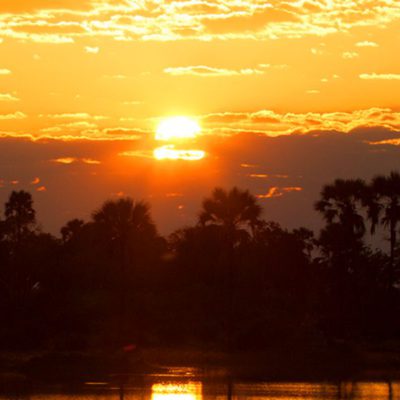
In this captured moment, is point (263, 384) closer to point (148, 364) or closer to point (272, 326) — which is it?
point (148, 364)

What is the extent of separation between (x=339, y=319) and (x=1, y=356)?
83.1 ft

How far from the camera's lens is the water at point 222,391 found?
173ft

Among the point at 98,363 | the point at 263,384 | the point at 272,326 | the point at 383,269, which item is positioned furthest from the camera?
the point at 383,269

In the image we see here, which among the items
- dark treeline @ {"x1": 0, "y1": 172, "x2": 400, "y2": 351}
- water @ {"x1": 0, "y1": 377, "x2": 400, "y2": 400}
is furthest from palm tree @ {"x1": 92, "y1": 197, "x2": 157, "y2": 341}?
water @ {"x1": 0, "y1": 377, "x2": 400, "y2": 400}

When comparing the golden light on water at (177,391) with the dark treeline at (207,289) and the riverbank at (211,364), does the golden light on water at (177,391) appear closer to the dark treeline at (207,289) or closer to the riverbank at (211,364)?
the riverbank at (211,364)

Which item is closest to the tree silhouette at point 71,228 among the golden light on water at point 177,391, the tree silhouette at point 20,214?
the tree silhouette at point 20,214

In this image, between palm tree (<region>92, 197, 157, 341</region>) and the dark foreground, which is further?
palm tree (<region>92, 197, 157, 341</region>)

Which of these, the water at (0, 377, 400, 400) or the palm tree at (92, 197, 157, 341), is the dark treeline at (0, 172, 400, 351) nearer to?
the palm tree at (92, 197, 157, 341)

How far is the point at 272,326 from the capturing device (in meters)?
77.9

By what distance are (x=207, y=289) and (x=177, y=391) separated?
29.5 m

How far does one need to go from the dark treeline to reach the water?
1532 centimetres

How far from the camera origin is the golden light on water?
52.8 m

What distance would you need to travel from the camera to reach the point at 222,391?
55562mm

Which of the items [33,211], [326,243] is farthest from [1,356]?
[33,211]
